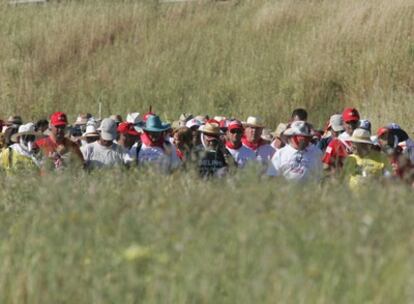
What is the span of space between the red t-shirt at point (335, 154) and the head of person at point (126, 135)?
2385 mm

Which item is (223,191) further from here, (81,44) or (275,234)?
(81,44)

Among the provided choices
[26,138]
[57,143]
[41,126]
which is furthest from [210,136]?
[41,126]

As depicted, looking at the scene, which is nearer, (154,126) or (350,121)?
(154,126)

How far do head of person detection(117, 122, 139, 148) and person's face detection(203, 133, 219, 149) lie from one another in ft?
3.29

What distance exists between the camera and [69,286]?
6.83 m

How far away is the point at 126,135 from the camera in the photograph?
1457 centimetres

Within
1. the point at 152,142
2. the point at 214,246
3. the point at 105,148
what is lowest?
the point at 105,148

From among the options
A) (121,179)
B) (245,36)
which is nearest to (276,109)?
(245,36)

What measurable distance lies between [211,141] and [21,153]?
6.98 feet

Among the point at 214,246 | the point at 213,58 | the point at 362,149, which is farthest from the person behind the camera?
the point at 213,58

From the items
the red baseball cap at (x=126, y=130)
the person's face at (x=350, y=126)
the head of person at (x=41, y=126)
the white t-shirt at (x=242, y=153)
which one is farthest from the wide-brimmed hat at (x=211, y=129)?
the head of person at (x=41, y=126)

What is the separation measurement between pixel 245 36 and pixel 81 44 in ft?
14.5

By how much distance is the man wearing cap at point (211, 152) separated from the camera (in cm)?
1190

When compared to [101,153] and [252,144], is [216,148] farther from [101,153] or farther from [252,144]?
[252,144]
